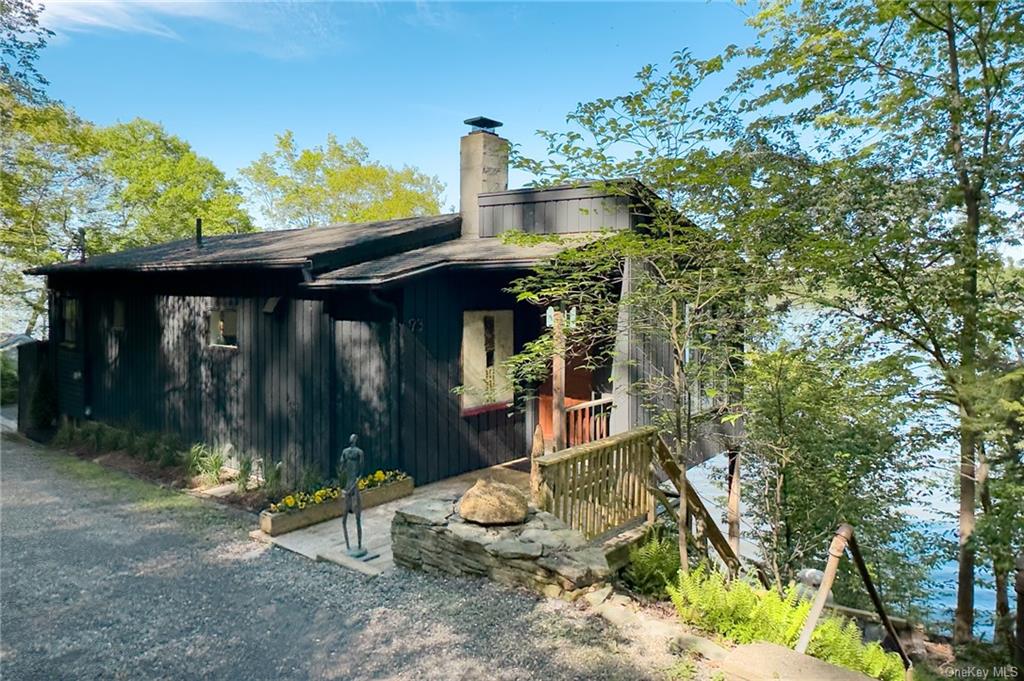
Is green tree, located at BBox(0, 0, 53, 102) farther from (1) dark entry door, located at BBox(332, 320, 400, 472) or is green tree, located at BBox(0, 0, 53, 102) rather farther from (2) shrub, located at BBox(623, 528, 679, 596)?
(2) shrub, located at BBox(623, 528, 679, 596)

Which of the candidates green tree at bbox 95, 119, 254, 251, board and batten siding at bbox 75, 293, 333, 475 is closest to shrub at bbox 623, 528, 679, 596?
board and batten siding at bbox 75, 293, 333, 475

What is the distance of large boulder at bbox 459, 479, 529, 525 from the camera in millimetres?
4910

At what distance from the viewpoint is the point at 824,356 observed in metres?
6.20

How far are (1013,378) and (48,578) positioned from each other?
27.5 feet

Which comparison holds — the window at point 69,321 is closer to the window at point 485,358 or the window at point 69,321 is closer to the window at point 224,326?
the window at point 224,326

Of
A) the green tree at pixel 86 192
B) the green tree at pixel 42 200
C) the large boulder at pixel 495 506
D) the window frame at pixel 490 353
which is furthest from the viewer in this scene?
the green tree at pixel 42 200

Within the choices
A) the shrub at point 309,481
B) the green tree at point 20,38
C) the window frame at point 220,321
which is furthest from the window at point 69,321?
the shrub at point 309,481

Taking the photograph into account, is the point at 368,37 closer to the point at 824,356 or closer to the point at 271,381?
the point at 271,381

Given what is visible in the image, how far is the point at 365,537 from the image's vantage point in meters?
5.86

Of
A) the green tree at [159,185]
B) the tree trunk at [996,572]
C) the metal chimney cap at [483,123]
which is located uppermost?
the green tree at [159,185]

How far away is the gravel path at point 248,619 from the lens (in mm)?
3691

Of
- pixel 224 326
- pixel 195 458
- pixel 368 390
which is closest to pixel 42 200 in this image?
pixel 224 326

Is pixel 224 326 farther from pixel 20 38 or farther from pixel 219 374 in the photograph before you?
pixel 20 38

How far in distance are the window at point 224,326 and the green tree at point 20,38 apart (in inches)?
185
